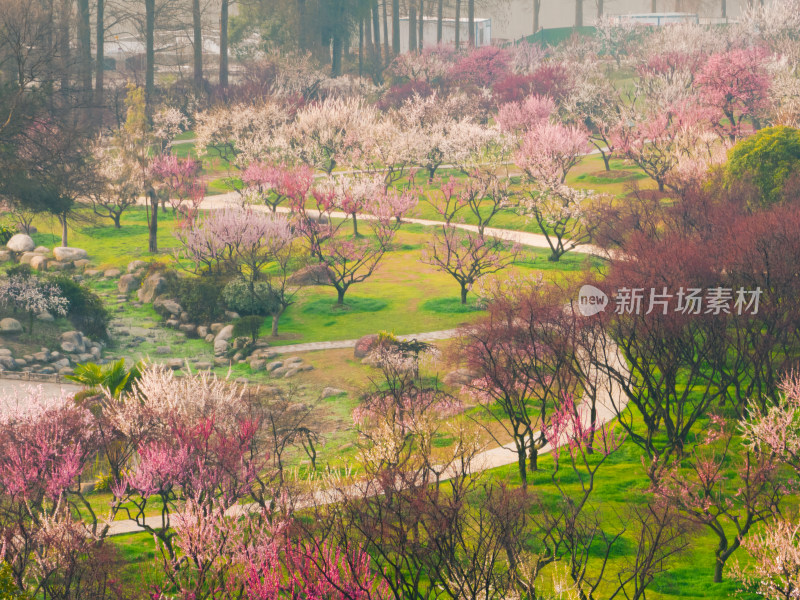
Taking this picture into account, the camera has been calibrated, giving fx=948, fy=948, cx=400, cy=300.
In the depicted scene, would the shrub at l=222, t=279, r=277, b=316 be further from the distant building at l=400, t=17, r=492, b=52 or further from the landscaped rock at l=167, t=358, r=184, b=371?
the distant building at l=400, t=17, r=492, b=52

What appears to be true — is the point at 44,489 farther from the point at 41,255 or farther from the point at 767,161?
the point at 767,161

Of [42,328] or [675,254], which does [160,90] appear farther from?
[675,254]

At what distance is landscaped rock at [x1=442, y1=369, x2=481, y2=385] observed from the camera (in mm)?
29891

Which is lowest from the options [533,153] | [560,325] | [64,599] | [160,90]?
[64,599]

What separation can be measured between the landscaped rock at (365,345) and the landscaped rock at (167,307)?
9.30m

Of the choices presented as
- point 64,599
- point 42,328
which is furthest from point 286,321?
point 64,599

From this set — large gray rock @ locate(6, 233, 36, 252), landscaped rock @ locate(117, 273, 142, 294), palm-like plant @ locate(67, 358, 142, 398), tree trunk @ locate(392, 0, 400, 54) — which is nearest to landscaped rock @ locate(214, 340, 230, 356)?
palm-like plant @ locate(67, 358, 142, 398)

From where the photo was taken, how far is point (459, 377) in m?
30.3

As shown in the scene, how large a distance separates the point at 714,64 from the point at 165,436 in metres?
52.3

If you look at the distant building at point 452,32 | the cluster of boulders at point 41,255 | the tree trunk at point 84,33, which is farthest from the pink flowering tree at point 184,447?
the distant building at point 452,32

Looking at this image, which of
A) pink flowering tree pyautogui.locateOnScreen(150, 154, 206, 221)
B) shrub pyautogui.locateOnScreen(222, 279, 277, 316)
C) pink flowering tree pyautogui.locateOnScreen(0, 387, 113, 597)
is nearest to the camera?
pink flowering tree pyautogui.locateOnScreen(0, 387, 113, 597)

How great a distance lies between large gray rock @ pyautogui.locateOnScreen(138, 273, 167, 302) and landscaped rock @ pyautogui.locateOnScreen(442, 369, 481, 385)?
15760mm

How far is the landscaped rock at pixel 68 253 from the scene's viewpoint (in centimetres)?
4600

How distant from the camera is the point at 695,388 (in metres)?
28.9
